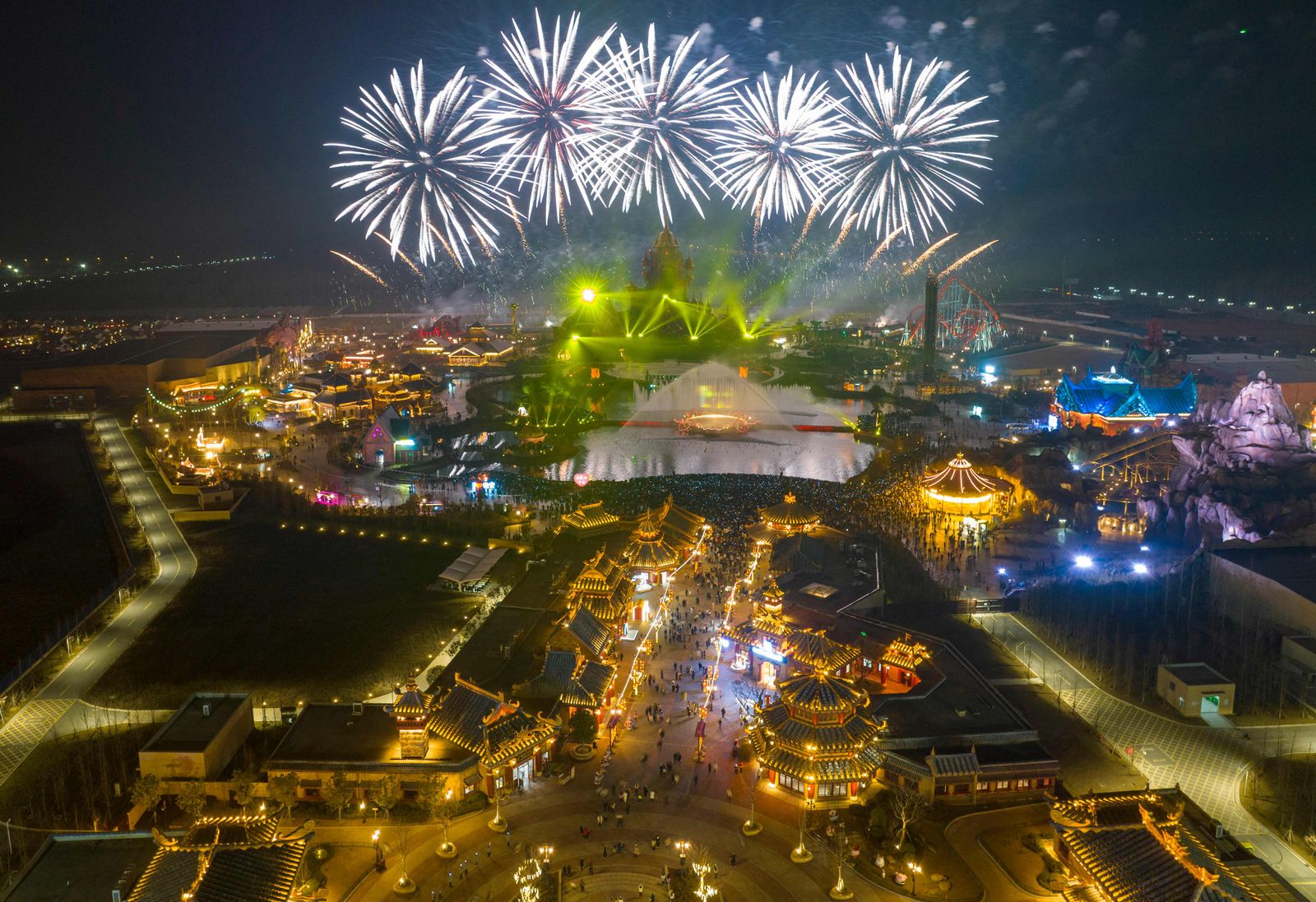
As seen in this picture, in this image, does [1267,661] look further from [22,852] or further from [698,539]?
[22,852]

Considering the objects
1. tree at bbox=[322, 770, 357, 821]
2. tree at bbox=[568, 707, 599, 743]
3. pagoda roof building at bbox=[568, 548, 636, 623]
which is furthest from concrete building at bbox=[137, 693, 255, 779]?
pagoda roof building at bbox=[568, 548, 636, 623]

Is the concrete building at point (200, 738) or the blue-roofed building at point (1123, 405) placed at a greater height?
the blue-roofed building at point (1123, 405)

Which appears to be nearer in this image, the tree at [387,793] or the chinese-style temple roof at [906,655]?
the tree at [387,793]

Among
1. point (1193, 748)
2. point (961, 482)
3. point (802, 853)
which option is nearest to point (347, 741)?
point (802, 853)

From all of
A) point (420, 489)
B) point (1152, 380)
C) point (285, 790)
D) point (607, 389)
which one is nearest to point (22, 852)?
point (285, 790)

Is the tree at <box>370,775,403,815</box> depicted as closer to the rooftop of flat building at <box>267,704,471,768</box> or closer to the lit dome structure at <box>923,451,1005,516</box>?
the rooftop of flat building at <box>267,704,471,768</box>

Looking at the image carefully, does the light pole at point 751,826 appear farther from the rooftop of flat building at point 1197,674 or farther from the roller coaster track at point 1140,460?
the roller coaster track at point 1140,460

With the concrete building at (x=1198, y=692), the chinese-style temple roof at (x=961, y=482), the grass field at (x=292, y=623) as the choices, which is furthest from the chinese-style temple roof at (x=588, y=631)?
the chinese-style temple roof at (x=961, y=482)
